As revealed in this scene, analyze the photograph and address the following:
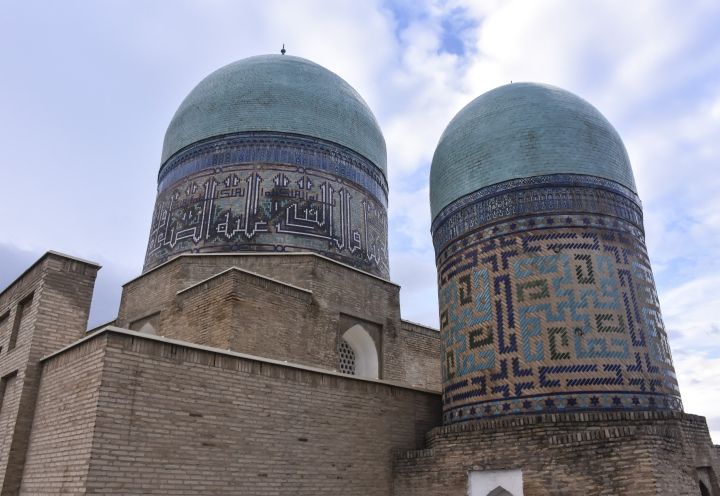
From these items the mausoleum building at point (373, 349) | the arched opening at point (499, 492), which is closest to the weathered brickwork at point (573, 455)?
the mausoleum building at point (373, 349)

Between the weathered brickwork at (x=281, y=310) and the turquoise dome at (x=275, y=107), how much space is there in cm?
245

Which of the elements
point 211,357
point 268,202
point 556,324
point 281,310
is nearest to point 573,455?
point 556,324

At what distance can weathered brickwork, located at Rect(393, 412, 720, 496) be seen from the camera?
14.0ft

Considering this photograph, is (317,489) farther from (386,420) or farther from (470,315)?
(470,315)

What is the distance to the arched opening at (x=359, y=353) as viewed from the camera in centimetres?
765

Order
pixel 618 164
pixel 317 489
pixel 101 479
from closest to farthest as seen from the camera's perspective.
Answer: pixel 101 479, pixel 317 489, pixel 618 164

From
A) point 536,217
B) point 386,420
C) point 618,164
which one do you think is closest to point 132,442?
point 386,420

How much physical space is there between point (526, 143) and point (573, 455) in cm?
333

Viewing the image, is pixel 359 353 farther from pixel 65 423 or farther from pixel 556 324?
pixel 65 423

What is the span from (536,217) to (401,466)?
2.86 metres

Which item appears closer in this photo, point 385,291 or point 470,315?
point 470,315

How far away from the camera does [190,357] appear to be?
444cm

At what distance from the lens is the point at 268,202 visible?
8.36 m

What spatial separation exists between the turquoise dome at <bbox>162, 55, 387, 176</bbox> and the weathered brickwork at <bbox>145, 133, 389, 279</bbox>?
0.22 metres
